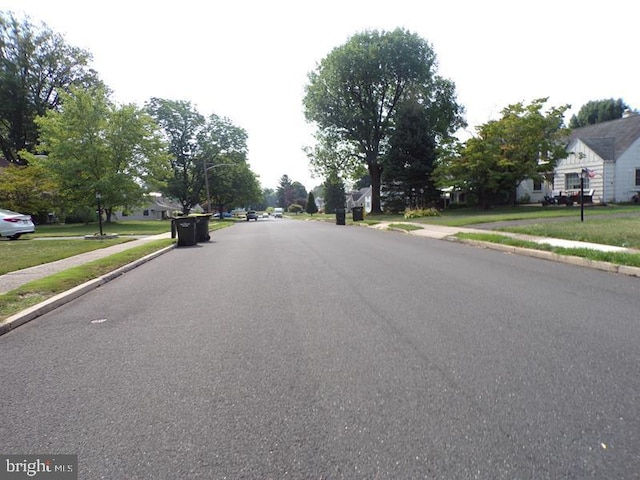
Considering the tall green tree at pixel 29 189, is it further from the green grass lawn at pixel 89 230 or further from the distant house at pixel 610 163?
the distant house at pixel 610 163

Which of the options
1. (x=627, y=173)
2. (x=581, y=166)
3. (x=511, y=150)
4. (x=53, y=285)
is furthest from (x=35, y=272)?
(x=627, y=173)

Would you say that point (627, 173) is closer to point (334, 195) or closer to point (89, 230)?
point (89, 230)

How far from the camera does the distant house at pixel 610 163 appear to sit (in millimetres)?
32688

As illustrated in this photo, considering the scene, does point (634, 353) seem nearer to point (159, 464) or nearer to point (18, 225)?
point (159, 464)

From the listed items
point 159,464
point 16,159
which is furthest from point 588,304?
point 16,159

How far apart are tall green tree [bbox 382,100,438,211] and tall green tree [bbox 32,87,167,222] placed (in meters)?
22.0

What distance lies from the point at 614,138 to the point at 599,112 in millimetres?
37733

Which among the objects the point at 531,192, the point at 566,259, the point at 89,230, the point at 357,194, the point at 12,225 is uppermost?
the point at 357,194

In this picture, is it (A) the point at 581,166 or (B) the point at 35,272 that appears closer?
(B) the point at 35,272

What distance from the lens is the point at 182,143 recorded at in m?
62.5

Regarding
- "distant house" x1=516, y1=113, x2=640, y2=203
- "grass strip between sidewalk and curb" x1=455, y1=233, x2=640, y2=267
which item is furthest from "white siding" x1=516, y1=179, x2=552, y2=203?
"grass strip between sidewalk and curb" x1=455, y1=233, x2=640, y2=267

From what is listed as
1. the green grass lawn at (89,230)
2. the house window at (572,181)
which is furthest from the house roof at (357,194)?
the green grass lawn at (89,230)

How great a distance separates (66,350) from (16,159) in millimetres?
56420

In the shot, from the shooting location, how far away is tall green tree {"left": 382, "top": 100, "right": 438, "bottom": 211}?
4016 centimetres
